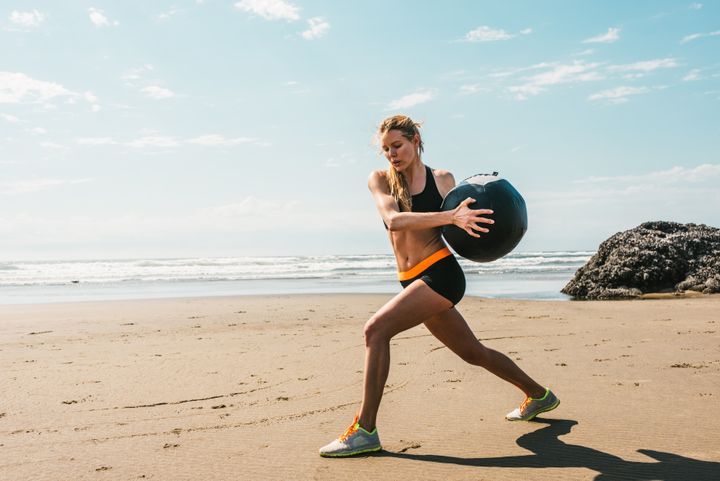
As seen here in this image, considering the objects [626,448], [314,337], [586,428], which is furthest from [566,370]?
[314,337]

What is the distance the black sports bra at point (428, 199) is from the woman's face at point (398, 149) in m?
0.20

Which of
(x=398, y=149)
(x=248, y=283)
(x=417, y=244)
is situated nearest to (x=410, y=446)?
(x=417, y=244)

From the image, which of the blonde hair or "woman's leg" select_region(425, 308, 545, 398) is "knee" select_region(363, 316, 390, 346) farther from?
the blonde hair

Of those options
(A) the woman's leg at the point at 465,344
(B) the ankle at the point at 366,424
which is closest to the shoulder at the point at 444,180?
(A) the woman's leg at the point at 465,344

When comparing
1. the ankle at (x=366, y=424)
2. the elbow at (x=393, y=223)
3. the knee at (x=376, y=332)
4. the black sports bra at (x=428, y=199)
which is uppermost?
the black sports bra at (x=428, y=199)

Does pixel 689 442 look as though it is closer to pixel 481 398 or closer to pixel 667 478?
pixel 667 478

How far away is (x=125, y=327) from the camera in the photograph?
37.7ft

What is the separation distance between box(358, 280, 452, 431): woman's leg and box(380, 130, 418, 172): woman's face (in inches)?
32.0

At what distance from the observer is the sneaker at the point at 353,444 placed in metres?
4.06

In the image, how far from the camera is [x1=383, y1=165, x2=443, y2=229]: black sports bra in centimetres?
429

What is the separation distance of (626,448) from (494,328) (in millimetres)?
6248

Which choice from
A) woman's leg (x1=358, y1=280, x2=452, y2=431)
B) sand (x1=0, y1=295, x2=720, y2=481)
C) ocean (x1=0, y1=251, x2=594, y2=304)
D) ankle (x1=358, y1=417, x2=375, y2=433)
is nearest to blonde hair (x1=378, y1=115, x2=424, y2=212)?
woman's leg (x1=358, y1=280, x2=452, y2=431)

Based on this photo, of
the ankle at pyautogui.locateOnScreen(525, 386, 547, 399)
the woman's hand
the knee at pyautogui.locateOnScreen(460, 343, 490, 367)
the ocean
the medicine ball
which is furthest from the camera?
the ocean

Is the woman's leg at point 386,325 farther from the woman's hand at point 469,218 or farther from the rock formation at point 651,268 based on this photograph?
the rock formation at point 651,268
